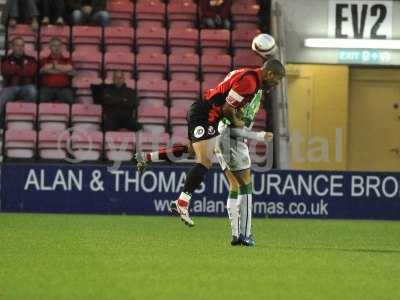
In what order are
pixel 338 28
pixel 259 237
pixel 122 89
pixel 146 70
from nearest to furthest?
pixel 259 237 < pixel 122 89 < pixel 146 70 < pixel 338 28

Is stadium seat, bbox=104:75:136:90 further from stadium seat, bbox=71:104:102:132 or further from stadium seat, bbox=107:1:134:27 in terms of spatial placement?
stadium seat, bbox=107:1:134:27

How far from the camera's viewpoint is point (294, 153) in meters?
20.7

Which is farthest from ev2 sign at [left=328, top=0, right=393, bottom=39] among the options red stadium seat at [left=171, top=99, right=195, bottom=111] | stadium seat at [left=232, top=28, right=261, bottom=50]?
red stadium seat at [left=171, top=99, right=195, bottom=111]

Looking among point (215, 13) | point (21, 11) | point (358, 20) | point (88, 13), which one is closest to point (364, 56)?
point (358, 20)

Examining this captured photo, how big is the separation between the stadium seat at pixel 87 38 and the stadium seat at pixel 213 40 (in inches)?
68.3

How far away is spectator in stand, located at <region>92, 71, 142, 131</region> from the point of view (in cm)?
1822

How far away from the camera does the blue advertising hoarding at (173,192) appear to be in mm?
16578

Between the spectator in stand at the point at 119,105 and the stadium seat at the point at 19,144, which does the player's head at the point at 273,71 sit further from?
the stadium seat at the point at 19,144

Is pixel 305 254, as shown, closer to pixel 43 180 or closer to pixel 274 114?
pixel 43 180

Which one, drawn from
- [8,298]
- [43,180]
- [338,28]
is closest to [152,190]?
[43,180]

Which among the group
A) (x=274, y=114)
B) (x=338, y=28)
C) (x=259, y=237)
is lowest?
(x=259, y=237)

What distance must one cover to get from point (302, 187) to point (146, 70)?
4083 mm

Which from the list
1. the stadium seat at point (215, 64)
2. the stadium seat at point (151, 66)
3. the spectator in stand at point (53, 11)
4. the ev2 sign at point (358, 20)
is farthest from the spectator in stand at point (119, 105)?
the ev2 sign at point (358, 20)

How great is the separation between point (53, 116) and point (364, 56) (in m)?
5.98
